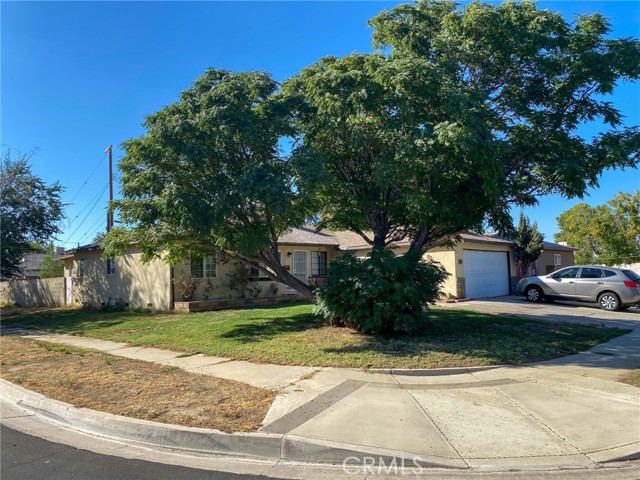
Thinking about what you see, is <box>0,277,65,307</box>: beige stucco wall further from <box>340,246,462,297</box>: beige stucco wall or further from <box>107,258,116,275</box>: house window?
<box>340,246,462,297</box>: beige stucco wall

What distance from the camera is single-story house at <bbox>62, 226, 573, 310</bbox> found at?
64.2ft

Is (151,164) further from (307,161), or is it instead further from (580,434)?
(580,434)

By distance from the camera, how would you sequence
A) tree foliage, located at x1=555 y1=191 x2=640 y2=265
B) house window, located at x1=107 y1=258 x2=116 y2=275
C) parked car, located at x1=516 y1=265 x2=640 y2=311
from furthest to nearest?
tree foliage, located at x1=555 y1=191 x2=640 y2=265, house window, located at x1=107 y1=258 x2=116 y2=275, parked car, located at x1=516 y1=265 x2=640 y2=311

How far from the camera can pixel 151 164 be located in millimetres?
10922

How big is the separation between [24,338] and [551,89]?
15960mm

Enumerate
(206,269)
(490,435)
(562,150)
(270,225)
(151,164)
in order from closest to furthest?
1. (490,435)
2. (562,150)
3. (151,164)
4. (270,225)
5. (206,269)

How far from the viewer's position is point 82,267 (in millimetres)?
24953

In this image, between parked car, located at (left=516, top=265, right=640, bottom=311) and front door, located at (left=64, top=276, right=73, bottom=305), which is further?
front door, located at (left=64, top=276, right=73, bottom=305)

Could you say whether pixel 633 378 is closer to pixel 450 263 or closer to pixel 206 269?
pixel 450 263

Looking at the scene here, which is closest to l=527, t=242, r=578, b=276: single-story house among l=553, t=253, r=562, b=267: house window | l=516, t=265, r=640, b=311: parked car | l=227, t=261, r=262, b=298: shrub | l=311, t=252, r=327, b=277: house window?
l=553, t=253, r=562, b=267: house window

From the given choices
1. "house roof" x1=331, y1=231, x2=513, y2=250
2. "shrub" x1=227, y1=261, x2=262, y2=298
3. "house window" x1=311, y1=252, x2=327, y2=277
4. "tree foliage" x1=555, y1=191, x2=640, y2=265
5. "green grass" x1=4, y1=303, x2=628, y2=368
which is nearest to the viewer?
"green grass" x1=4, y1=303, x2=628, y2=368

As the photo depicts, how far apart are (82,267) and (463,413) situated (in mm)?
23863

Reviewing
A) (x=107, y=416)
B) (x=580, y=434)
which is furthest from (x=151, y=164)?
(x=580, y=434)

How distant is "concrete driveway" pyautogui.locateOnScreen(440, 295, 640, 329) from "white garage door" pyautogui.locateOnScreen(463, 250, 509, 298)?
4.23ft
